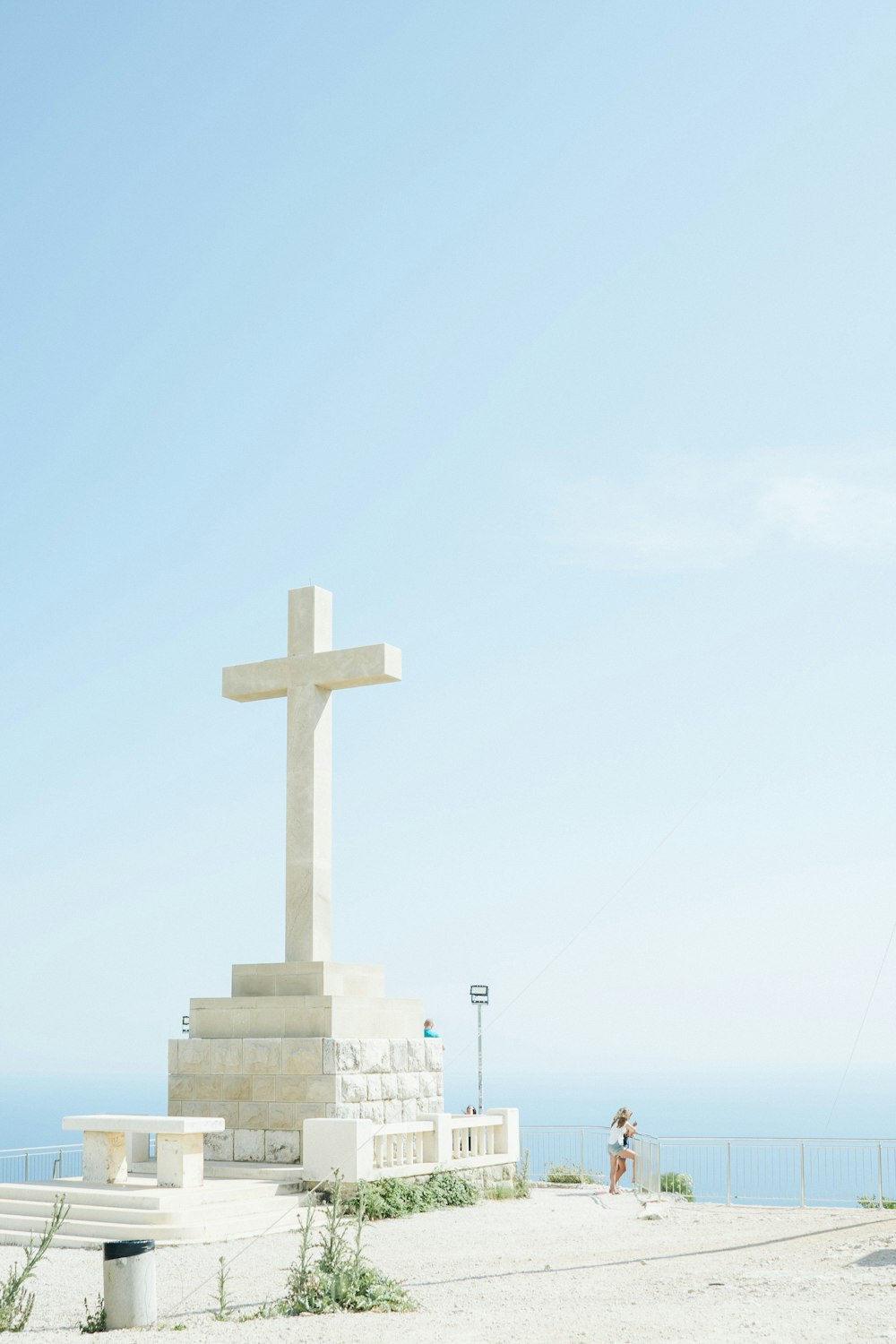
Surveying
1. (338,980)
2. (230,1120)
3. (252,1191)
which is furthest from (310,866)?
(252,1191)

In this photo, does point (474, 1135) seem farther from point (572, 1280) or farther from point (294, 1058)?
point (572, 1280)

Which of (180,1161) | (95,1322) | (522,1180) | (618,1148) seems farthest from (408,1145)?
(95,1322)

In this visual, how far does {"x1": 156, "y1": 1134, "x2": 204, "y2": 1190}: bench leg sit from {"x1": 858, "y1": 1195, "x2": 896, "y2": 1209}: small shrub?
25.8 feet

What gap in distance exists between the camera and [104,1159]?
46.1 ft

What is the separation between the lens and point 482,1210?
1501 cm

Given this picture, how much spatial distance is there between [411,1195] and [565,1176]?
5.74 meters

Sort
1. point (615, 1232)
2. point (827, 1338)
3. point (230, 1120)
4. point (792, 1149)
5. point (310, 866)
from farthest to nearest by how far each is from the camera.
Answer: point (792, 1149) → point (310, 866) → point (230, 1120) → point (615, 1232) → point (827, 1338)

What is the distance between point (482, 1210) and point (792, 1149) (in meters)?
6.12

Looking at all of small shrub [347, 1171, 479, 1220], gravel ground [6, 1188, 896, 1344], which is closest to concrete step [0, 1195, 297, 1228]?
gravel ground [6, 1188, 896, 1344]

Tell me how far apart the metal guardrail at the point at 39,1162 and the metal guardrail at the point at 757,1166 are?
→ 6.48m

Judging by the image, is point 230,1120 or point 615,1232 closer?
point 615,1232

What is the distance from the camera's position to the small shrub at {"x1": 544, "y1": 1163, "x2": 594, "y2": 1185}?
773 inches

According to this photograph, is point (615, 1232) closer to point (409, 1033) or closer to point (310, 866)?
point (409, 1033)

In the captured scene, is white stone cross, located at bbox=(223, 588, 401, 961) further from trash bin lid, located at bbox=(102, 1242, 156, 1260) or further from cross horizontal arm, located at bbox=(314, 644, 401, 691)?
trash bin lid, located at bbox=(102, 1242, 156, 1260)
